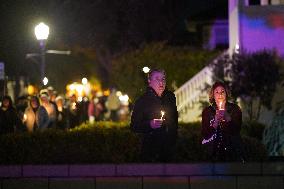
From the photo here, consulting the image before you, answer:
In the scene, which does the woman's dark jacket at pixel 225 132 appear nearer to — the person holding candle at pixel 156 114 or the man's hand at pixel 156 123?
the person holding candle at pixel 156 114

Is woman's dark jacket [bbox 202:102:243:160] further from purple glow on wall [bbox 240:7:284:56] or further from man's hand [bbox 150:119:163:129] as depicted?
purple glow on wall [bbox 240:7:284:56]

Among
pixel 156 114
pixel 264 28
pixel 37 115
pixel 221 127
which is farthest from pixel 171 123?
pixel 264 28

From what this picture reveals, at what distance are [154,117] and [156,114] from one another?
0.05 metres

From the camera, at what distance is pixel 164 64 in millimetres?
31516

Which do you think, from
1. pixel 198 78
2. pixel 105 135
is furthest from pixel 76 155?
pixel 198 78

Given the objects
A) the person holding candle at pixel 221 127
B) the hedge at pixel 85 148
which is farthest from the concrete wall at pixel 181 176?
the hedge at pixel 85 148

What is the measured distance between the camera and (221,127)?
10055 mm

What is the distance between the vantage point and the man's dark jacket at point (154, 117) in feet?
33.4

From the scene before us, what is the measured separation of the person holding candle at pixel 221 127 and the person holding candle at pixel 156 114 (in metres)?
0.44

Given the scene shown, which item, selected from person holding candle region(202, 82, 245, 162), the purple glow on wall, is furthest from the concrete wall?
the purple glow on wall

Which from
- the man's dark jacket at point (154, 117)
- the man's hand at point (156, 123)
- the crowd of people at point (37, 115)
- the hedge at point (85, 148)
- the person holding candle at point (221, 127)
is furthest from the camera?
the crowd of people at point (37, 115)

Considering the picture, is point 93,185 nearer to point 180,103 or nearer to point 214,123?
point 214,123

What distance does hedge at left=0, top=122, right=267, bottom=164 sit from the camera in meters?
11.1

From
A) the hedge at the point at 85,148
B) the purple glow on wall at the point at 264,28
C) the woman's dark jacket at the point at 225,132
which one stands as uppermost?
the purple glow on wall at the point at 264,28
